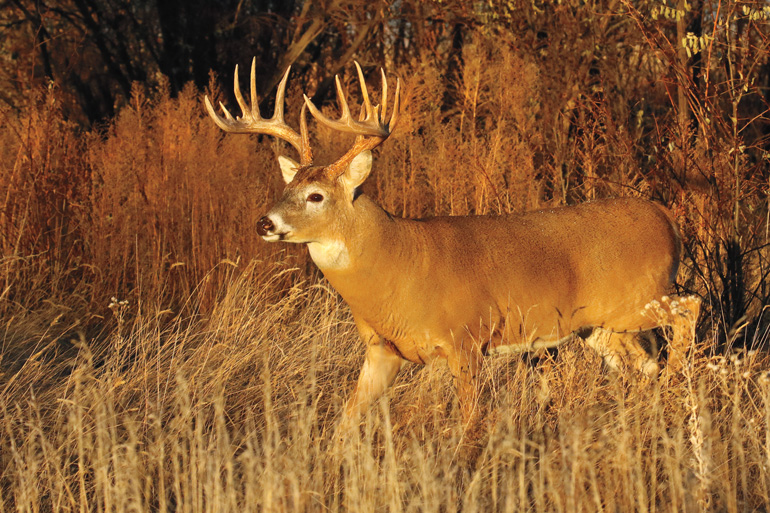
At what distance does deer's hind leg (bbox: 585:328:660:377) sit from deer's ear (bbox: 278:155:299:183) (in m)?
1.95

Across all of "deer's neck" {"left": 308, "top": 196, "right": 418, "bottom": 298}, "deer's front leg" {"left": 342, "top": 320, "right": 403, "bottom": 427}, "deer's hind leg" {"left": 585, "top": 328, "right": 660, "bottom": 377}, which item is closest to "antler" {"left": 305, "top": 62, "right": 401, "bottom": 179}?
"deer's neck" {"left": 308, "top": 196, "right": 418, "bottom": 298}

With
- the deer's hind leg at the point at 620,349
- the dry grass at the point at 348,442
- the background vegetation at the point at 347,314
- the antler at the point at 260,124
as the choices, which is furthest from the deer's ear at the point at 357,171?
the deer's hind leg at the point at 620,349

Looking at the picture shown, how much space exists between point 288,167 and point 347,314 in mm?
1594

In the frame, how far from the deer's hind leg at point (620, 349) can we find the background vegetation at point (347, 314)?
123 millimetres

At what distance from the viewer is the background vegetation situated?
11.4 ft

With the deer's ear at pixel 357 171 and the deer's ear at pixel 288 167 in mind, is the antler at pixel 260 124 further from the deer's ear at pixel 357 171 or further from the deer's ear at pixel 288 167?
the deer's ear at pixel 357 171

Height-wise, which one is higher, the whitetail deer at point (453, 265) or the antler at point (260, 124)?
the antler at point (260, 124)

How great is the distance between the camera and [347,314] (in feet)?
20.4

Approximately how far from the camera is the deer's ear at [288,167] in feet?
15.9

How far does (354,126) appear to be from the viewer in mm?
4562

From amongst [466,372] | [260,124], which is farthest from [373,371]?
[260,124]

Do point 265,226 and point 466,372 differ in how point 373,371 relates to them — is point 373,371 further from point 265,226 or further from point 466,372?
point 265,226

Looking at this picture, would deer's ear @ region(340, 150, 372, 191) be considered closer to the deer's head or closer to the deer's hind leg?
the deer's head

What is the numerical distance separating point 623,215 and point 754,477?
5.82 ft
